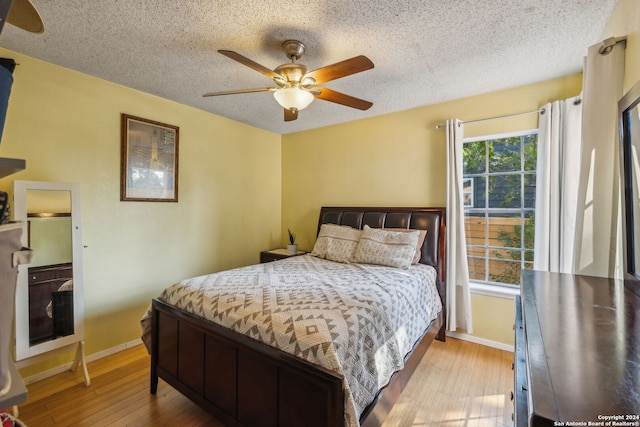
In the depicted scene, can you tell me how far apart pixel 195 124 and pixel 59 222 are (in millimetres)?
1640

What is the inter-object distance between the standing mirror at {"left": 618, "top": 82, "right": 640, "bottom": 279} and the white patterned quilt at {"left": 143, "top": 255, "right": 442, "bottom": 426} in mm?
1186

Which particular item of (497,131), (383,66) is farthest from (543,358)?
(497,131)

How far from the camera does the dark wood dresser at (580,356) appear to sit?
1.79 ft

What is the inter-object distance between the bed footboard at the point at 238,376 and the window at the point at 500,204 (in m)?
2.48

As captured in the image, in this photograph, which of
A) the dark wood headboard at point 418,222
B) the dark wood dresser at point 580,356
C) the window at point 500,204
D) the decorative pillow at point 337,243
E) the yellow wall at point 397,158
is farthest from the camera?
the decorative pillow at point 337,243

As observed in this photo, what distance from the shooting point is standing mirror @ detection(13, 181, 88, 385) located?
6.79 feet

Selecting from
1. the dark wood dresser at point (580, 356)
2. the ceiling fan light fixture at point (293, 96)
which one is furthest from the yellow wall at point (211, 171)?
the ceiling fan light fixture at point (293, 96)

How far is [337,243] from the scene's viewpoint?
3246 millimetres

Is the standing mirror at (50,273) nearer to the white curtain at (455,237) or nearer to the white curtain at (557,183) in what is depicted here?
the white curtain at (455,237)

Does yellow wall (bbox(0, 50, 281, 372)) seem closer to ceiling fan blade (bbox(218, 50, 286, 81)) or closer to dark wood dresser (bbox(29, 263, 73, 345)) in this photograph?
dark wood dresser (bbox(29, 263, 73, 345))

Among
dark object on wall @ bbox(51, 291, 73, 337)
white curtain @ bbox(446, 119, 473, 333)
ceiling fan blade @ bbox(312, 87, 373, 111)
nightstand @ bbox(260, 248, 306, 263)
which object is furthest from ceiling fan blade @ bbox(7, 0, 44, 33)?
nightstand @ bbox(260, 248, 306, 263)

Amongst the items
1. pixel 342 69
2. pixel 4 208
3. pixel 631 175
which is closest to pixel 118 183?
pixel 342 69

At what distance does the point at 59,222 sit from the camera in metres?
2.28

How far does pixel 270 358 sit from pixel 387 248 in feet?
5.71
